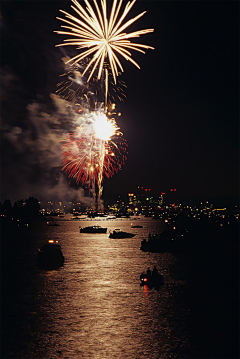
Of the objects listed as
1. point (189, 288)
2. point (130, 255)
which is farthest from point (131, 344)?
point (130, 255)

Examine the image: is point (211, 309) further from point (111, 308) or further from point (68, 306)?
point (68, 306)

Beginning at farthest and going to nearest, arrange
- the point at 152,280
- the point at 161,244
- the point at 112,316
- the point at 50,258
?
the point at 161,244
the point at 50,258
the point at 152,280
the point at 112,316

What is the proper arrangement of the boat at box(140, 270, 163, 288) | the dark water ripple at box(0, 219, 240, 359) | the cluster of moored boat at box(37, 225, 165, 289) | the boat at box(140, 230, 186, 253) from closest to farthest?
the dark water ripple at box(0, 219, 240, 359)
the boat at box(140, 270, 163, 288)
the cluster of moored boat at box(37, 225, 165, 289)
the boat at box(140, 230, 186, 253)

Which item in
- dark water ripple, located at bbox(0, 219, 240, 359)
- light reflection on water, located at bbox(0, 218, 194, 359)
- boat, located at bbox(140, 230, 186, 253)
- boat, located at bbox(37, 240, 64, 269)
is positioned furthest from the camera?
boat, located at bbox(140, 230, 186, 253)

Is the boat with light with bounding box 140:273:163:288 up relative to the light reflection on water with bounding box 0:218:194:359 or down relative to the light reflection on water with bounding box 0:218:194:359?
up

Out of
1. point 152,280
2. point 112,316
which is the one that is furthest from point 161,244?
point 112,316

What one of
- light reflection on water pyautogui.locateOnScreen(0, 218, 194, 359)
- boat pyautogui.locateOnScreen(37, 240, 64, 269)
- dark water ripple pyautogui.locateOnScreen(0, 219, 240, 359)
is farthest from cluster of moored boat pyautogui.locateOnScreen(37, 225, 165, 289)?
dark water ripple pyautogui.locateOnScreen(0, 219, 240, 359)

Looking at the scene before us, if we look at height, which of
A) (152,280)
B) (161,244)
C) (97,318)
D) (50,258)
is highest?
(161,244)

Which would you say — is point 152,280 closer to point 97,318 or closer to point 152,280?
point 152,280

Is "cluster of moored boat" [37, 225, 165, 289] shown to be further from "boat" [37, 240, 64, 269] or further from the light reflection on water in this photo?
the light reflection on water
